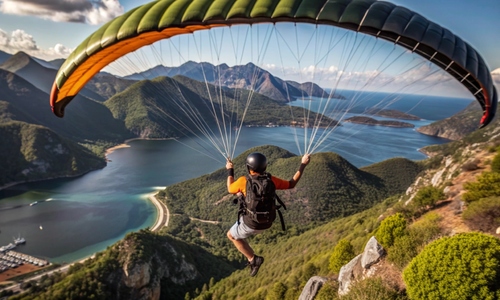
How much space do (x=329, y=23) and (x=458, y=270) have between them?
597 centimetres

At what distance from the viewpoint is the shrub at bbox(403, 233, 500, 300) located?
6.11 metres

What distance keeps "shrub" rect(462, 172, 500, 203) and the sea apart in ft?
59.2

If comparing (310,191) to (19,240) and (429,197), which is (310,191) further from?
(19,240)

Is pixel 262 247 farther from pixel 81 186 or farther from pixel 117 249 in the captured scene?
pixel 81 186

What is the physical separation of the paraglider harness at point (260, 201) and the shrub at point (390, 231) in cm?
682

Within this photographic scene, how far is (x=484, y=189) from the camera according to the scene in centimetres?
1103

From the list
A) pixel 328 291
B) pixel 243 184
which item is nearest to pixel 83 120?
pixel 328 291

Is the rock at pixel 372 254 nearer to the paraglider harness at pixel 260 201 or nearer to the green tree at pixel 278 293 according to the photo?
the paraglider harness at pixel 260 201

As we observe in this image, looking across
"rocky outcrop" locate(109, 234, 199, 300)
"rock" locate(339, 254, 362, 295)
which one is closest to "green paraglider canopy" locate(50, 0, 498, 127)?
"rock" locate(339, 254, 362, 295)

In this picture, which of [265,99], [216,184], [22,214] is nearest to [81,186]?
[22,214]

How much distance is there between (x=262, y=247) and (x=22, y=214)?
186ft

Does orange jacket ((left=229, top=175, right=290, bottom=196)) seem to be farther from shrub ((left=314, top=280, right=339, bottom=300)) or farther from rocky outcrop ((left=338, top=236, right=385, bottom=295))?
shrub ((left=314, top=280, right=339, bottom=300))

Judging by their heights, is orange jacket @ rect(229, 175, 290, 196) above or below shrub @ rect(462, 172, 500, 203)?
above

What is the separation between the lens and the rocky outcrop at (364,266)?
31.1ft
